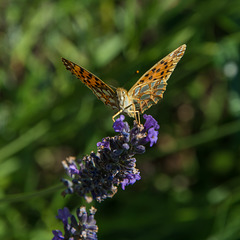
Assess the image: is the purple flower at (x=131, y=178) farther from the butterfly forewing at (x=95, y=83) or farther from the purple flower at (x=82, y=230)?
the butterfly forewing at (x=95, y=83)

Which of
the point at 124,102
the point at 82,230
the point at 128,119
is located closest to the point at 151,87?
the point at 124,102

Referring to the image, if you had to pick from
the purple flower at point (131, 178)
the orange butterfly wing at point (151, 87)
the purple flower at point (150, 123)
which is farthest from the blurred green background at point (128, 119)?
the purple flower at point (131, 178)

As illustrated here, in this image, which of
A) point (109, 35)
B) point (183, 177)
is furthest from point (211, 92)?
point (109, 35)

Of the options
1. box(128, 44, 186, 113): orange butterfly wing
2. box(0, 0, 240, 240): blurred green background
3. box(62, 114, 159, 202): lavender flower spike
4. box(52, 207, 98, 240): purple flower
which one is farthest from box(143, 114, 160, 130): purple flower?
box(0, 0, 240, 240): blurred green background

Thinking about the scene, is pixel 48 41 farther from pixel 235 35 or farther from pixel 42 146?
pixel 235 35

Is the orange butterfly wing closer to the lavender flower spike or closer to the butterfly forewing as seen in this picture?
the butterfly forewing

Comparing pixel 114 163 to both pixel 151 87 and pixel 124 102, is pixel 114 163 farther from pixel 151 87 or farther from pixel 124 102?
pixel 151 87
